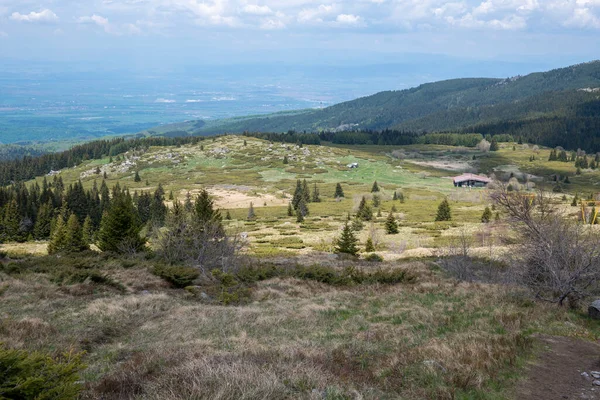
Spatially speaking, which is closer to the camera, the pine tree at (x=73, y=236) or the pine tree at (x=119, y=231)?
the pine tree at (x=119, y=231)

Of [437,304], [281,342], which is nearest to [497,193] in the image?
[437,304]

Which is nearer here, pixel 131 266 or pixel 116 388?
pixel 116 388

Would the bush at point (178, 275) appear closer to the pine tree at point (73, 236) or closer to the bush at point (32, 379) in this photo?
the bush at point (32, 379)

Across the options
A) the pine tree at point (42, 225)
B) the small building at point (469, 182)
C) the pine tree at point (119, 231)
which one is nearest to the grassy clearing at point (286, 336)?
the pine tree at point (119, 231)

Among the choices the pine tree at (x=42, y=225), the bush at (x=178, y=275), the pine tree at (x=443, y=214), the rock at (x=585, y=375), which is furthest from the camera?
the pine tree at (x=443, y=214)

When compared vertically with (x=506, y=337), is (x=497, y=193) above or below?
above

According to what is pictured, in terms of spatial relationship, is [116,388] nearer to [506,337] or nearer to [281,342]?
[281,342]
